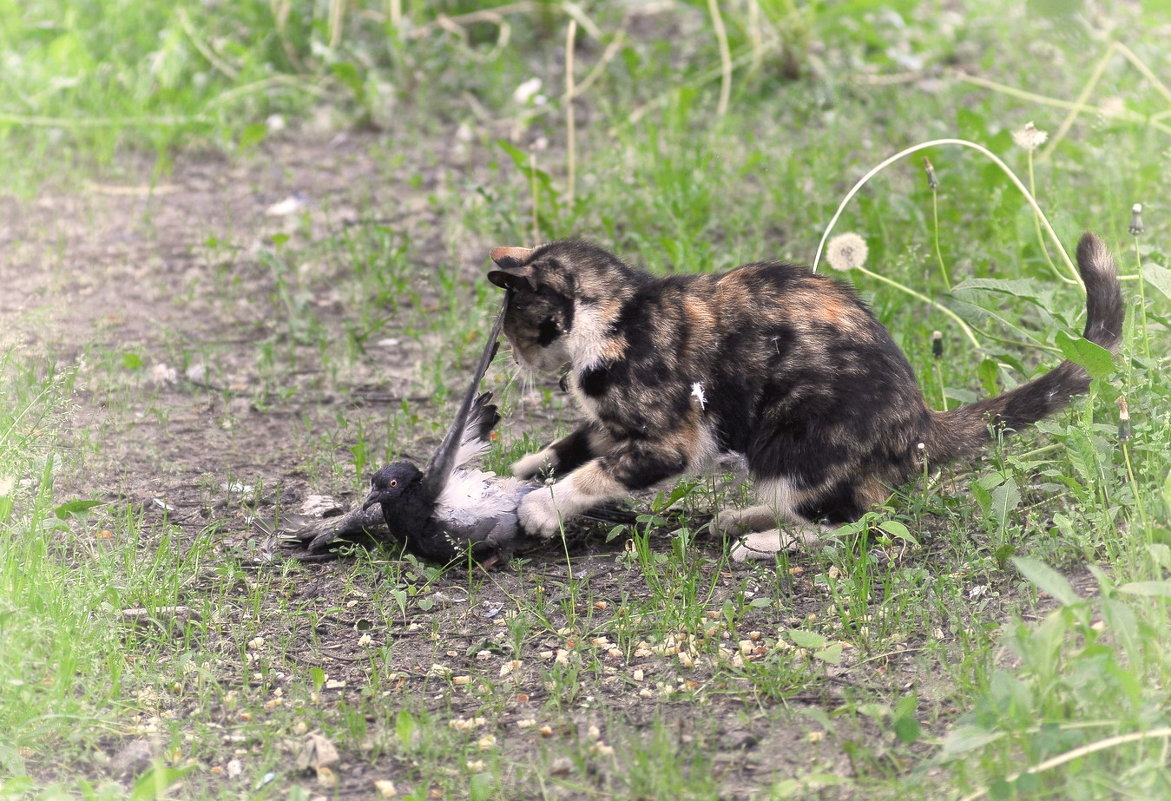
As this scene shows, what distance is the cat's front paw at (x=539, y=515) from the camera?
4578 millimetres

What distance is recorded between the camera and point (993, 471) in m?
4.65

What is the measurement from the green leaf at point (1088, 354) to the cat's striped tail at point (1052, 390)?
0.17 meters

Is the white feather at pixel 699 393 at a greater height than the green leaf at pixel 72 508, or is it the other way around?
the white feather at pixel 699 393

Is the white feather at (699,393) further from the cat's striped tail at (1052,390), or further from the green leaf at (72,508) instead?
the green leaf at (72,508)

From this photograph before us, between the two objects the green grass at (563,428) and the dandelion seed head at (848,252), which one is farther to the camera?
the dandelion seed head at (848,252)

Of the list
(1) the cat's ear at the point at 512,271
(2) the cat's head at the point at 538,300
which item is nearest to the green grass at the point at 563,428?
(2) the cat's head at the point at 538,300

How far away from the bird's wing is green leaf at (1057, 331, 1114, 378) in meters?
1.94

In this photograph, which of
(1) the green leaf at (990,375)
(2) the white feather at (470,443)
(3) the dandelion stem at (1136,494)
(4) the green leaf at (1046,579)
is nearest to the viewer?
(4) the green leaf at (1046,579)

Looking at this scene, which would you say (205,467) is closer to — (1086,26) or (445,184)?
(445,184)

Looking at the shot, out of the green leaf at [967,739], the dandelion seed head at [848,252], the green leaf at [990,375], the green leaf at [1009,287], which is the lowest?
the green leaf at [967,739]

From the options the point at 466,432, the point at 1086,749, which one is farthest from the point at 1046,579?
the point at 466,432

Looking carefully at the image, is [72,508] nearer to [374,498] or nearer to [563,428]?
[374,498]

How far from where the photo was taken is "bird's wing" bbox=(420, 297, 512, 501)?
4516 millimetres

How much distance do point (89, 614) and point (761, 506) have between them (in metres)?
2.31
